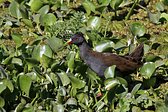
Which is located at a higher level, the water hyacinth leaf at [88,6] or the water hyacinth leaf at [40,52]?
the water hyacinth leaf at [40,52]

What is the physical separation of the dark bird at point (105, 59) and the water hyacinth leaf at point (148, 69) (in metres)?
0.08

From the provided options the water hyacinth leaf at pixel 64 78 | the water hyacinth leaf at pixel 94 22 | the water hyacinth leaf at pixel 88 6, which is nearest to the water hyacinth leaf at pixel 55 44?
the water hyacinth leaf at pixel 64 78

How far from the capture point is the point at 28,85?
7.50 metres

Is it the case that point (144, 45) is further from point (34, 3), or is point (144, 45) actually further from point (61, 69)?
point (34, 3)

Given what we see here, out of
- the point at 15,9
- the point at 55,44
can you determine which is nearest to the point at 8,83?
the point at 55,44

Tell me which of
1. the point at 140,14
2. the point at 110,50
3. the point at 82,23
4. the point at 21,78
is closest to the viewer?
the point at 21,78

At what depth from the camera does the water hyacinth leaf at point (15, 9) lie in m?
9.90

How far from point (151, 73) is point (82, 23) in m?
1.88

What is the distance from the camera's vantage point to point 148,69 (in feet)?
27.0

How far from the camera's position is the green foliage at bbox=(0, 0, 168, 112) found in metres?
7.61

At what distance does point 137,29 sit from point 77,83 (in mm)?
2014

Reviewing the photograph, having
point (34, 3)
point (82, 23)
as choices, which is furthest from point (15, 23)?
point (82, 23)

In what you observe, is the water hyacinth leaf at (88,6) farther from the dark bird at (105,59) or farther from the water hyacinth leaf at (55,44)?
the dark bird at (105,59)

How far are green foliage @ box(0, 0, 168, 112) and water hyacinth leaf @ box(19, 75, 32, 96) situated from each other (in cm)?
1
